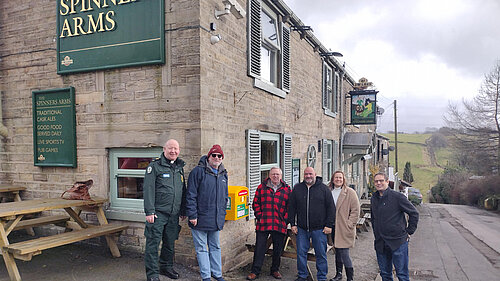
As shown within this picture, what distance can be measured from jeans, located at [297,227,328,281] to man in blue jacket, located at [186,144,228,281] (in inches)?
52.5

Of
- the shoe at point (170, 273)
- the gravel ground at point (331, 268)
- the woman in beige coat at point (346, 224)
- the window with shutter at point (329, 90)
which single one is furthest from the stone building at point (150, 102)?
the window with shutter at point (329, 90)

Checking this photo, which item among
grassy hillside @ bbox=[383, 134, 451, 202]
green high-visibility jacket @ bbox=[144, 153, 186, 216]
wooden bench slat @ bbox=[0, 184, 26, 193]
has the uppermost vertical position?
green high-visibility jacket @ bbox=[144, 153, 186, 216]

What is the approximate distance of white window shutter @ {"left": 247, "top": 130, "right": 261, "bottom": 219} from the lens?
654 cm

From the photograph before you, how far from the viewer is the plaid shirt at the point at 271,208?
524cm

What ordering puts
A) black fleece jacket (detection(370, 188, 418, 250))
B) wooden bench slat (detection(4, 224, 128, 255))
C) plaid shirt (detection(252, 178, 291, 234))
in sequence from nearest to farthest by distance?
1. wooden bench slat (detection(4, 224, 128, 255))
2. black fleece jacket (detection(370, 188, 418, 250))
3. plaid shirt (detection(252, 178, 291, 234))

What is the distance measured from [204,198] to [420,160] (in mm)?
60188

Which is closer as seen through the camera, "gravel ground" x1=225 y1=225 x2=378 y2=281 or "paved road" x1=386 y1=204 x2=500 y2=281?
"gravel ground" x1=225 y1=225 x2=378 y2=281

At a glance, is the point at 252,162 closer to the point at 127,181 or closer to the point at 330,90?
the point at 127,181

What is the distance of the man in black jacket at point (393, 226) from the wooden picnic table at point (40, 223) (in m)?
3.74

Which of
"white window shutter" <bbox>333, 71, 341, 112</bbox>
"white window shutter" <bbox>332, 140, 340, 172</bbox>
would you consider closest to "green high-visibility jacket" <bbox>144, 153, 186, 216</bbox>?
"white window shutter" <bbox>332, 140, 340, 172</bbox>

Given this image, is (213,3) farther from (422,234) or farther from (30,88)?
(422,234)

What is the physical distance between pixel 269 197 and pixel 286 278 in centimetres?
132

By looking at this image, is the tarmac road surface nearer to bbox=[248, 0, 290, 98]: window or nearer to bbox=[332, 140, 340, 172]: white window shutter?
bbox=[248, 0, 290, 98]: window

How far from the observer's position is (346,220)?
5.17 m
